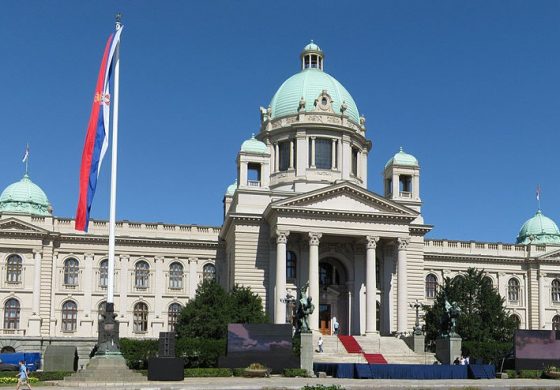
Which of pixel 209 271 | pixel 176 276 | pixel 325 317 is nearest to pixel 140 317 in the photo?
pixel 176 276

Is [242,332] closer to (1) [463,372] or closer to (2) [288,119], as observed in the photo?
(1) [463,372]

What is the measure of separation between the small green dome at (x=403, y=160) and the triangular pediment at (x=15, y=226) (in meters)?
35.8

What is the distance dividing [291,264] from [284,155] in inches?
571

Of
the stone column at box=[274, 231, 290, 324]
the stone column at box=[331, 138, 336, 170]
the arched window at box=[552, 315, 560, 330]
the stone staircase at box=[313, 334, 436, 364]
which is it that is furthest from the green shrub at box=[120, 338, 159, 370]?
the arched window at box=[552, 315, 560, 330]

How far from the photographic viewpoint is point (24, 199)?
84.1 metres

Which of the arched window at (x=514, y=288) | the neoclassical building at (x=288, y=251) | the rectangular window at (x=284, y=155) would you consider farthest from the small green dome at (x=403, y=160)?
the arched window at (x=514, y=288)

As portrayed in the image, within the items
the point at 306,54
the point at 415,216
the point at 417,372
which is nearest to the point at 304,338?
the point at 417,372

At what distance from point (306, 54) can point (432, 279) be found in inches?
1143

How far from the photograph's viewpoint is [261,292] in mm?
74688

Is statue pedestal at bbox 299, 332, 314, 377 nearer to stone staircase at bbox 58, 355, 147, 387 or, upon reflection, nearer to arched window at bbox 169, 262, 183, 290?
stone staircase at bbox 58, 355, 147, 387

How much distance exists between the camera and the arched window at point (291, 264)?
251ft

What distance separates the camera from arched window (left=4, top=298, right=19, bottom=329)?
258 feet

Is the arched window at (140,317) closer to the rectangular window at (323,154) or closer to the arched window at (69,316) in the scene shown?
the arched window at (69,316)

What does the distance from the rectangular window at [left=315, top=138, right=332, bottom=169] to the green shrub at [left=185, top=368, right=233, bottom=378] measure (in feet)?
118
